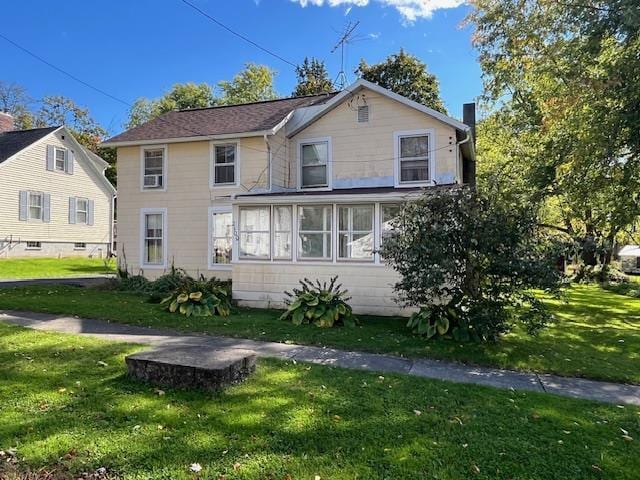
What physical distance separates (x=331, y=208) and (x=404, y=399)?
7.22m

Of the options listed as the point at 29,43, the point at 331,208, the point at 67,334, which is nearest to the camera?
the point at 67,334

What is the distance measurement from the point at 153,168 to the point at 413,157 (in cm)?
889

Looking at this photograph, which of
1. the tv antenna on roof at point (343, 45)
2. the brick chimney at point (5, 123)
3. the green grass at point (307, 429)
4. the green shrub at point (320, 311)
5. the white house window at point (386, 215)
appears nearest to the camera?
the green grass at point (307, 429)

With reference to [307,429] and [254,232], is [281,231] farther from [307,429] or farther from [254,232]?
[307,429]

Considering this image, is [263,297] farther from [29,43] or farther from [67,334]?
[29,43]

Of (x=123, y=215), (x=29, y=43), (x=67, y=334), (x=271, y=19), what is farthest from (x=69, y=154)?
(x=67, y=334)

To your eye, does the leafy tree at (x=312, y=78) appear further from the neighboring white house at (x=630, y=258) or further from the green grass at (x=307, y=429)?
the neighboring white house at (x=630, y=258)

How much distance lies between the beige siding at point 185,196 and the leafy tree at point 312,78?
1816 cm

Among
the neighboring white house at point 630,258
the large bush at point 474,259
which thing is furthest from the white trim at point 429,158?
the neighboring white house at point 630,258

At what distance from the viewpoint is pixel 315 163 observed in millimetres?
14500

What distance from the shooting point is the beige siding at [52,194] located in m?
23.4

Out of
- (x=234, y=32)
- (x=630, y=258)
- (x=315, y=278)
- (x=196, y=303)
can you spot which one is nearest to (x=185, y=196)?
(x=234, y=32)

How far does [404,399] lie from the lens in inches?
196

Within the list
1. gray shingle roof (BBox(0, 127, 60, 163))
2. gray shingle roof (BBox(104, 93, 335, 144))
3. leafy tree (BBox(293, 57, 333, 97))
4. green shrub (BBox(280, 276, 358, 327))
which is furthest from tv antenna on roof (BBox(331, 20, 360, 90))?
gray shingle roof (BBox(0, 127, 60, 163))
